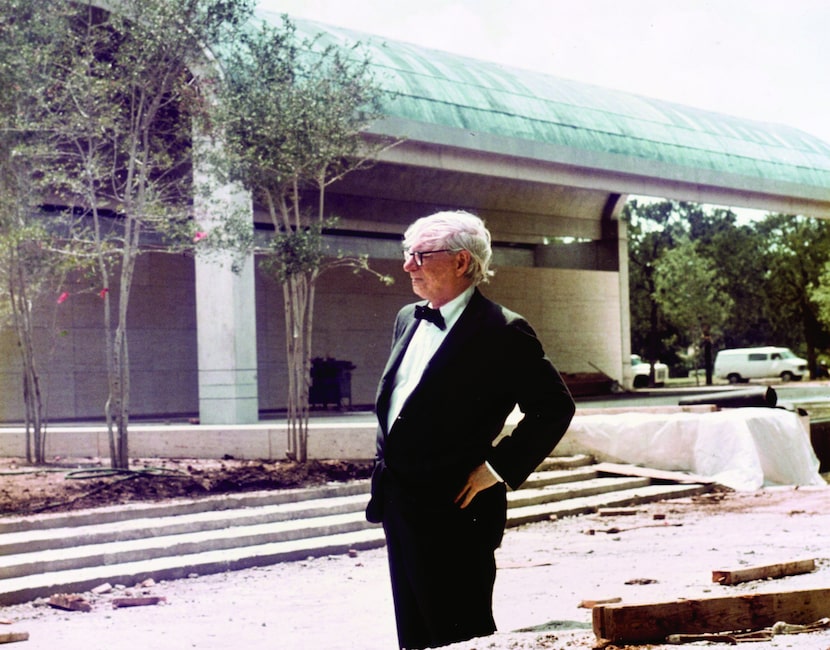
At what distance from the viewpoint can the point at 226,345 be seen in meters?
20.6

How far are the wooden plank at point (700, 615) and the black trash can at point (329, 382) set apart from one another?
22560mm

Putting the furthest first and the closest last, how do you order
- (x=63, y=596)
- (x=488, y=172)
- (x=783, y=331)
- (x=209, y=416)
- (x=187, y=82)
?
(x=783, y=331)
(x=488, y=172)
(x=209, y=416)
(x=187, y=82)
(x=63, y=596)

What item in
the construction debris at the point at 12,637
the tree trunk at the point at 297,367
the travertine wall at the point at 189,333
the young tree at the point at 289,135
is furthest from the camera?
the travertine wall at the point at 189,333

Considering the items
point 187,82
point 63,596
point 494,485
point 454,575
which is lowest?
point 63,596

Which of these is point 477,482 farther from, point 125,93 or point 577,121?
point 577,121

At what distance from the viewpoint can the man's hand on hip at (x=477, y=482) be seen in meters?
3.44

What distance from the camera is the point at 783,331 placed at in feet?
210

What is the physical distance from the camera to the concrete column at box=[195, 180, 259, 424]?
67.2 ft

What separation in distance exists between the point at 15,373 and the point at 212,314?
6518 mm

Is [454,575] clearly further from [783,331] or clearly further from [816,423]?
[783,331]

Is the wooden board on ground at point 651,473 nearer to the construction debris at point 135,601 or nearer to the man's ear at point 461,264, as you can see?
the construction debris at point 135,601

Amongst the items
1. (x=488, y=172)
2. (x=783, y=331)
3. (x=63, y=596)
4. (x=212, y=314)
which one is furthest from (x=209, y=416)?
(x=783, y=331)

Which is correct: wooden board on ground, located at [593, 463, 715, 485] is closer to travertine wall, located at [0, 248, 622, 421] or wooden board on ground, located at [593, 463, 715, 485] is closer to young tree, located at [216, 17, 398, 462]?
young tree, located at [216, 17, 398, 462]

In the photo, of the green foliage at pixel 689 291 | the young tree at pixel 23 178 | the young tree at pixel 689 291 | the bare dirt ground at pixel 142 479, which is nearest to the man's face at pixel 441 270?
the bare dirt ground at pixel 142 479
